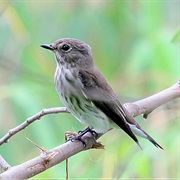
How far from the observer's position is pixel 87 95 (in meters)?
3.53

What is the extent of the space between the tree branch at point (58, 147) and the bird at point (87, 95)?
5.2 inches

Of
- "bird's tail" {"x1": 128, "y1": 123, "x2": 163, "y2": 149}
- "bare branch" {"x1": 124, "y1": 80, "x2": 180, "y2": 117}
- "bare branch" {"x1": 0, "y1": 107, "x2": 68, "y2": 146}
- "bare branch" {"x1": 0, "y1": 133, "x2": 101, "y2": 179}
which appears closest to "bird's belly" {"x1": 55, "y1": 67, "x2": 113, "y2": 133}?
"bird's tail" {"x1": 128, "y1": 123, "x2": 163, "y2": 149}

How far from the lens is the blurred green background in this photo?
2.97 metres

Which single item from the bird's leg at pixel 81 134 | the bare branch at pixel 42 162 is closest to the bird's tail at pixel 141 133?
the bird's leg at pixel 81 134

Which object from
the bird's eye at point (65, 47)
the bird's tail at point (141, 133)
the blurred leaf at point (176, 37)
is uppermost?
the bird's eye at point (65, 47)

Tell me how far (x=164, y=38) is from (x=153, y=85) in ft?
1.01

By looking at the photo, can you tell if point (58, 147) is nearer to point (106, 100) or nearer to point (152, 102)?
point (152, 102)

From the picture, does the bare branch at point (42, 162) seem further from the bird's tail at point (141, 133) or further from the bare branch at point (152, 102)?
the bare branch at point (152, 102)

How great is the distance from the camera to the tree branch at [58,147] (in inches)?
92.7

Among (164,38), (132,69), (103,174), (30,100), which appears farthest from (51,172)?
(164,38)

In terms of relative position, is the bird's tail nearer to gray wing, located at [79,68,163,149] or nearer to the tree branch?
gray wing, located at [79,68,163,149]

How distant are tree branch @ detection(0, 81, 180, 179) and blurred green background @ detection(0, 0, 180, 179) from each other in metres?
0.07

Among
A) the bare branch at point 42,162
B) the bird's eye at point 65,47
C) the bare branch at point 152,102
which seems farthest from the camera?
the bird's eye at point 65,47

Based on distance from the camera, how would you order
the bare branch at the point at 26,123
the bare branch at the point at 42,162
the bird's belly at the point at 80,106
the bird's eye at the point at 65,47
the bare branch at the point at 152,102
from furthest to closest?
the bird's eye at the point at 65,47
the bird's belly at the point at 80,106
the bare branch at the point at 152,102
the bare branch at the point at 26,123
the bare branch at the point at 42,162
